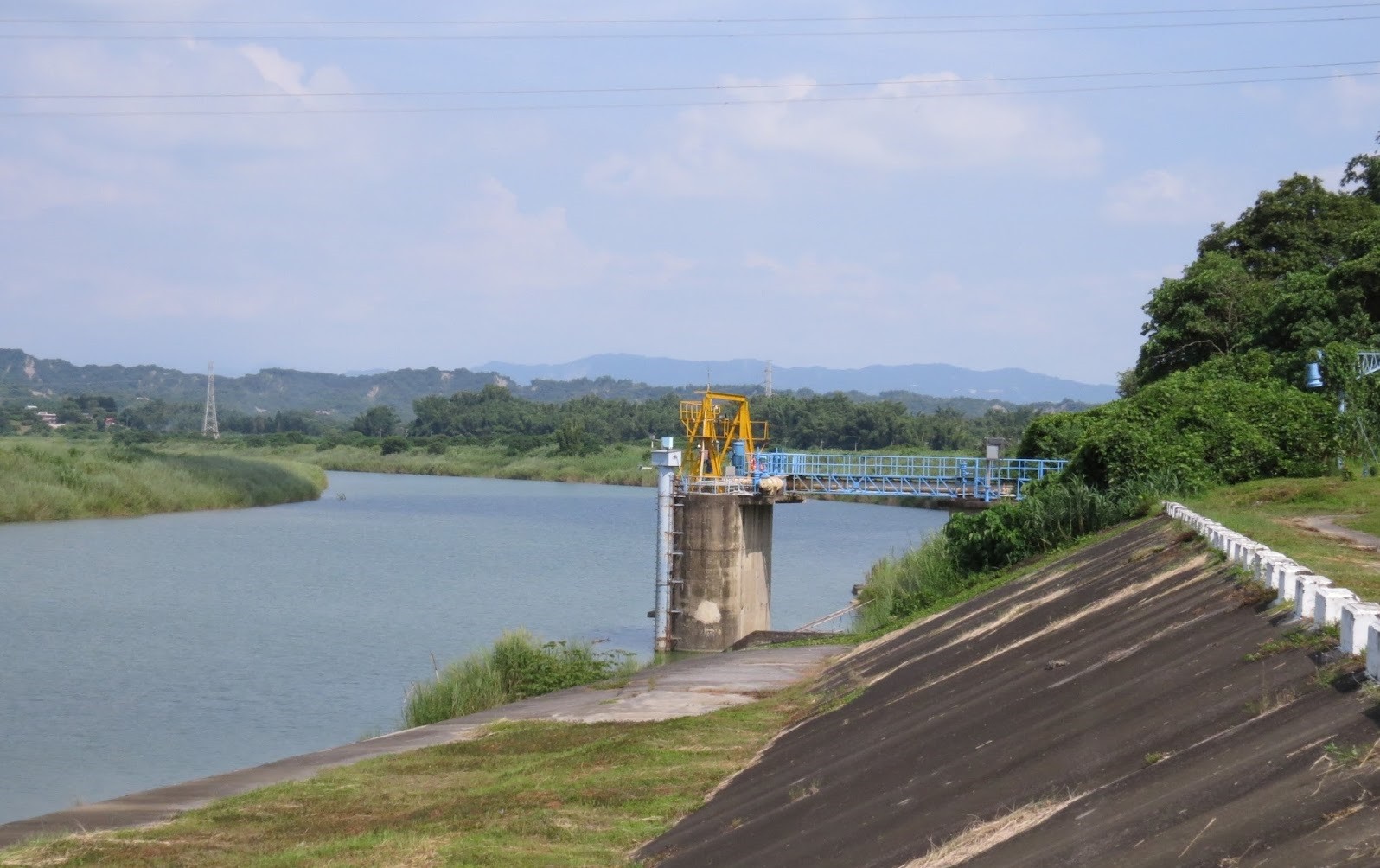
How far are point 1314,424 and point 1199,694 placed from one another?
2265 cm

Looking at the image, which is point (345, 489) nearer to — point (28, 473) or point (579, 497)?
point (579, 497)

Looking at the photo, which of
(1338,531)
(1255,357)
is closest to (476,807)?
(1338,531)

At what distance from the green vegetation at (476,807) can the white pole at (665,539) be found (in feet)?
60.5

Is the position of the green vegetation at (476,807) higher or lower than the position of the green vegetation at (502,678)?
higher

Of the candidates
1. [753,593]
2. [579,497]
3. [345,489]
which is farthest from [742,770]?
[345,489]

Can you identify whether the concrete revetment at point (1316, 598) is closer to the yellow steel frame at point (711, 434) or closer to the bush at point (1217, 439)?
the bush at point (1217, 439)

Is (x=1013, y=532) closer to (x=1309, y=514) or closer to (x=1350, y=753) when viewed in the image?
(x=1309, y=514)

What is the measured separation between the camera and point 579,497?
354ft

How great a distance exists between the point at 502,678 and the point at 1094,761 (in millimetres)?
18327

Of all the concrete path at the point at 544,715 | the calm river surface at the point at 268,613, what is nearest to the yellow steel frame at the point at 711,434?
the calm river surface at the point at 268,613

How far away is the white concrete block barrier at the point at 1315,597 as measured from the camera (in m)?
8.48

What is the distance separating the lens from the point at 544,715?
22078 mm

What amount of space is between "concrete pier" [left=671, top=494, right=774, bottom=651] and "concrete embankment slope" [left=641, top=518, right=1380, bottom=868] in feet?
68.7

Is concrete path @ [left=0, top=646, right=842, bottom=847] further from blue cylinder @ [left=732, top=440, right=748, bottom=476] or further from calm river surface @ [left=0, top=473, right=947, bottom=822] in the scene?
blue cylinder @ [left=732, top=440, right=748, bottom=476]
